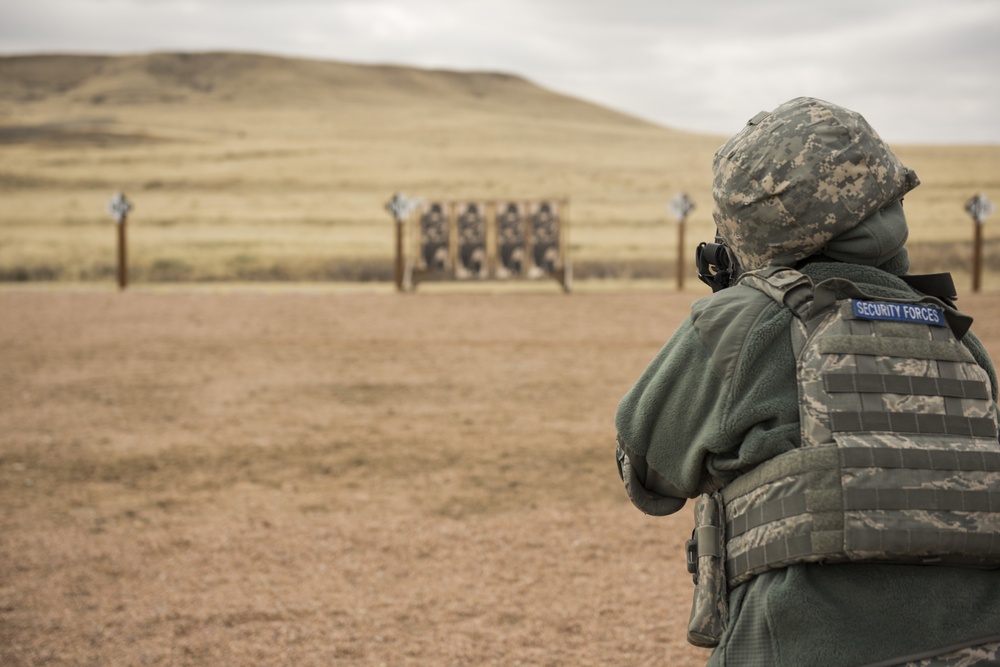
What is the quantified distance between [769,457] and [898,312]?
0.30m

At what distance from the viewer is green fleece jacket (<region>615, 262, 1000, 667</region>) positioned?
1541mm

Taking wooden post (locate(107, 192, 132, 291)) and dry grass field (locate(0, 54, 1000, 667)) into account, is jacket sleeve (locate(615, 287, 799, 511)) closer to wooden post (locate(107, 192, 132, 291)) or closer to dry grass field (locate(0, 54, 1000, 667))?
dry grass field (locate(0, 54, 1000, 667))

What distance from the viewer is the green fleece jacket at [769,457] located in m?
1.54

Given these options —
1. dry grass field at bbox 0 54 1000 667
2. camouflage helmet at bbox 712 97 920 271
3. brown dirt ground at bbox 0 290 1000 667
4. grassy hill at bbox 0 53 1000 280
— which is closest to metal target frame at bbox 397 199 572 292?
dry grass field at bbox 0 54 1000 667

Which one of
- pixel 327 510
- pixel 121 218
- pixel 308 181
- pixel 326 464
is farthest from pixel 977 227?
pixel 308 181

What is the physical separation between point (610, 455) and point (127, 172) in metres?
38.4

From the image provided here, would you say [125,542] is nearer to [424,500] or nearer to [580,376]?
[424,500]

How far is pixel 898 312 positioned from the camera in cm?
162

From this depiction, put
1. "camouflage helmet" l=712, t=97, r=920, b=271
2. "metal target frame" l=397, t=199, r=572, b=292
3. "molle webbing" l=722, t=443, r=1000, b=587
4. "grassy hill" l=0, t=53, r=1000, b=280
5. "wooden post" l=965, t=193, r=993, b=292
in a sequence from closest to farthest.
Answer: "molle webbing" l=722, t=443, r=1000, b=587, "camouflage helmet" l=712, t=97, r=920, b=271, "wooden post" l=965, t=193, r=993, b=292, "metal target frame" l=397, t=199, r=572, b=292, "grassy hill" l=0, t=53, r=1000, b=280

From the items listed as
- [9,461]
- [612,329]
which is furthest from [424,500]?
[612,329]

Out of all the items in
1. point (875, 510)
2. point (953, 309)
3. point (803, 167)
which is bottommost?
point (875, 510)

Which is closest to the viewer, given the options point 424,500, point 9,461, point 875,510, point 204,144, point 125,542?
point 875,510

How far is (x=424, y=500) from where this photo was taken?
5840mm

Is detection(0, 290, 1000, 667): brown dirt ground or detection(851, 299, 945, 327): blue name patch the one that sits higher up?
detection(851, 299, 945, 327): blue name patch
